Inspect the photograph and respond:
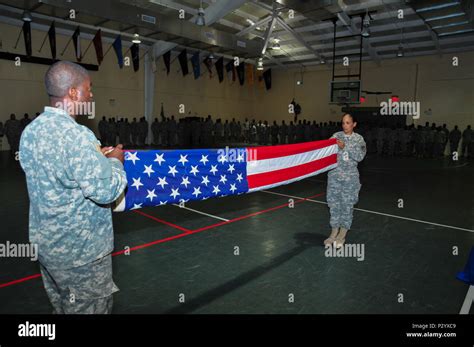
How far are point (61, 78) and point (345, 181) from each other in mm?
3527

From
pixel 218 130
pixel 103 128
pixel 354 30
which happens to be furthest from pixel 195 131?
pixel 354 30

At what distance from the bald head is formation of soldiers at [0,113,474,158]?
15.0 m

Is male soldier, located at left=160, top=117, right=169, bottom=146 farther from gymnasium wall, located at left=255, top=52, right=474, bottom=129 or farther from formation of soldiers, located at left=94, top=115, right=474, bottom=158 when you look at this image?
gymnasium wall, located at left=255, top=52, right=474, bottom=129

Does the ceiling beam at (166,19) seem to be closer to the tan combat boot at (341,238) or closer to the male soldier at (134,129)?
the male soldier at (134,129)

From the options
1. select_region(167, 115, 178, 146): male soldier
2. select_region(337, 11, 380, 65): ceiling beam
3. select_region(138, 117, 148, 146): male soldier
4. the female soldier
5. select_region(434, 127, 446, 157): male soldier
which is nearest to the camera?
the female soldier

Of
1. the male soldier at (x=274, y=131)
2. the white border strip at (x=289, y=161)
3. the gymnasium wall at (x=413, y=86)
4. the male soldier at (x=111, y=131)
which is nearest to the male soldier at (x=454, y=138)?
the gymnasium wall at (x=413, y=86)

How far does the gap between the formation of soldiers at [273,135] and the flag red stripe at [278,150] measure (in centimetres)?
1369

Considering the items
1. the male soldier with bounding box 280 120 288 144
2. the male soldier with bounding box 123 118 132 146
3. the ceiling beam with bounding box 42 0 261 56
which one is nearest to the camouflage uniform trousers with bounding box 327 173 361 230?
the ceiling beam with bounding box 42 0 261 56

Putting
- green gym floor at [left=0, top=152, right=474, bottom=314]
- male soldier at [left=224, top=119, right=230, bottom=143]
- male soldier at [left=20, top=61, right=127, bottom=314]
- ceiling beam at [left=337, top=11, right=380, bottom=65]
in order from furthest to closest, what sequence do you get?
male soldier at [left=224, top=119, right=230, bottom=143] → ceiling beam at [left=337, top=11, right=380, bottom=65] → green gym floor at [left=0, top=152, right=474, bottom=314] → male soldier at [left=20, top=61, right=127, bottom=314]

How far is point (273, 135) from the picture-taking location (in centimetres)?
2238

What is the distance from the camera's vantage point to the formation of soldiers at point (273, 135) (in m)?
16.9

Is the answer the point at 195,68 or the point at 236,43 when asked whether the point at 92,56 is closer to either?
the point at 195,68

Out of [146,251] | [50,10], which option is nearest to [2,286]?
[146,251]

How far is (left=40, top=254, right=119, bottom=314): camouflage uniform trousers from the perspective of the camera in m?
1.69
